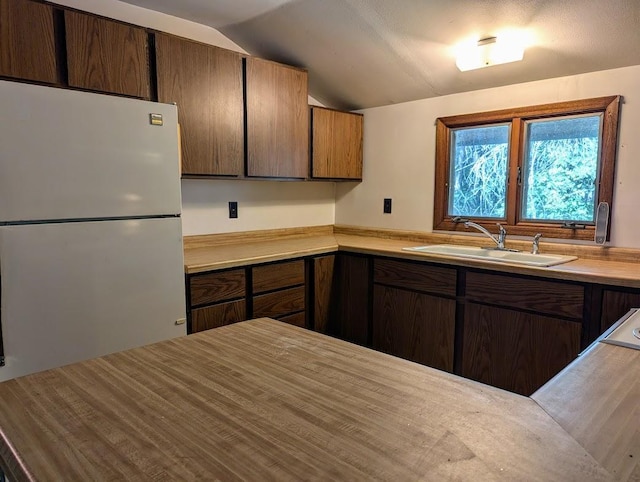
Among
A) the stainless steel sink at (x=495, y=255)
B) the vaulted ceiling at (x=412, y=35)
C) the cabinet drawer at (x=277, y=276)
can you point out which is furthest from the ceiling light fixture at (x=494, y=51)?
the cabinet drawer at (x=277, y=276)

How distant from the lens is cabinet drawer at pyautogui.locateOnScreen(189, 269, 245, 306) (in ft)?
6.93

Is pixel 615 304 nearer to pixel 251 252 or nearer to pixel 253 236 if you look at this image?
pixel 251 252

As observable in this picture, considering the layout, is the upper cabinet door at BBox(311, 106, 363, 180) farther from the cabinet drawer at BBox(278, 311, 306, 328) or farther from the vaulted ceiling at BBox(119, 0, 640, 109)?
the cabinet drawer at BBox(278, 311, 306, 328)

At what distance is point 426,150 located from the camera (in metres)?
3.01

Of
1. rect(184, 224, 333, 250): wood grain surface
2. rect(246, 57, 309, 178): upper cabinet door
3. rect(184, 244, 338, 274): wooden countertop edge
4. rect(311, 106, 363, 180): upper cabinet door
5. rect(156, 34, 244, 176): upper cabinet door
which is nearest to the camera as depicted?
rect(184, 244, 338, 274): wooden countertop edge

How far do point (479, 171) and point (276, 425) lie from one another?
2500mm

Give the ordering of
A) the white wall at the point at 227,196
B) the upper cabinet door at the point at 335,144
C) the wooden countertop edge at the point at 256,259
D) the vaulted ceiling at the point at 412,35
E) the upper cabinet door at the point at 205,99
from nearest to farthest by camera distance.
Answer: the vaulted ceiling at the point at 412,35 < the wooden countertop edge at the point at 256,259 < the upper cabinet door at the point at 205,99 < the white wall at the point at 227,196 < the upper cabinet door at the point at 335,144

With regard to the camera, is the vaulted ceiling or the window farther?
the window

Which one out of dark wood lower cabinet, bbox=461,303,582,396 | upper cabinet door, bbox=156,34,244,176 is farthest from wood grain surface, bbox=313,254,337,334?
dark wood lower cabinet, bbox=461,303,582,396

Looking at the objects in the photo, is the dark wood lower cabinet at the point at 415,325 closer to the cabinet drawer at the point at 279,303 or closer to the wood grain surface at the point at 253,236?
the cabinet drawer at the point at 279,303

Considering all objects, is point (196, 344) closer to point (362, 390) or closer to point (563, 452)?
point (362, 390)

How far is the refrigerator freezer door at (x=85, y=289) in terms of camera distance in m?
A: 1.46

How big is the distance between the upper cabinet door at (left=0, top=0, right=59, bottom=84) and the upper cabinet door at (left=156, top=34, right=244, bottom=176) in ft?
1.56

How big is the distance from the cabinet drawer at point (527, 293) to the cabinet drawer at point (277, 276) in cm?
99
